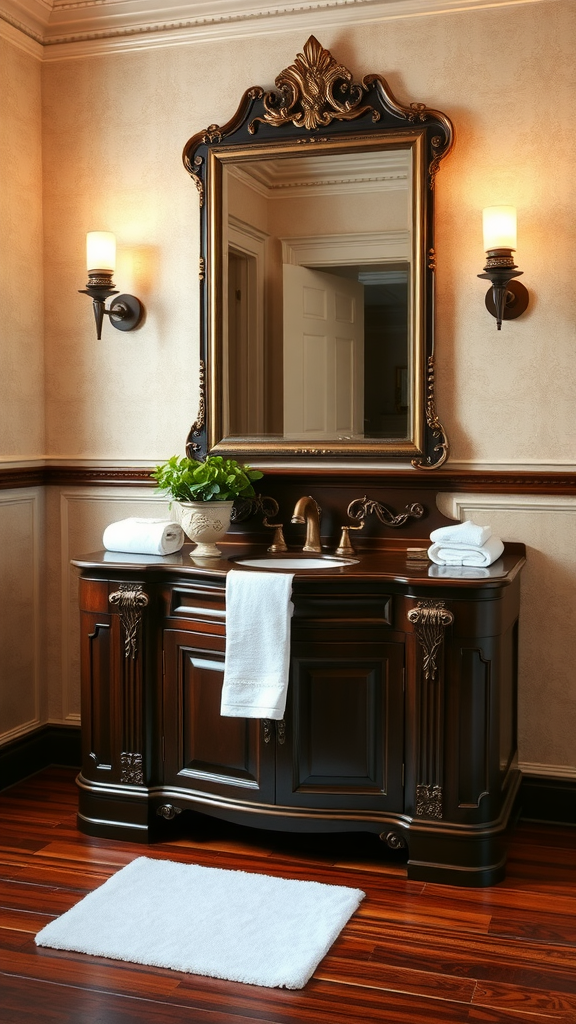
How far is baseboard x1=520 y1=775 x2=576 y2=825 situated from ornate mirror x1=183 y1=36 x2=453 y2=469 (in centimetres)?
105

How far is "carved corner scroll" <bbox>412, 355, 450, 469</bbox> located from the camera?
3133mm

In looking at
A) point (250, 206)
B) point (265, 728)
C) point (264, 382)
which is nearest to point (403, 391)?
point (264, 382)

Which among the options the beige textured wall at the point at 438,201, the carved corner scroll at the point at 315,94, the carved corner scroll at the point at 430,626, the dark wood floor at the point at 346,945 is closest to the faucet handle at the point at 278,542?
the beige textured wall at the point at 438,201

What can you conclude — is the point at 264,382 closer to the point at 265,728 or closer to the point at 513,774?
the point at 265,728

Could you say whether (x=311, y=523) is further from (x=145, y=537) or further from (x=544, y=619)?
(x=544, y=619)

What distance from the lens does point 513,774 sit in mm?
3062

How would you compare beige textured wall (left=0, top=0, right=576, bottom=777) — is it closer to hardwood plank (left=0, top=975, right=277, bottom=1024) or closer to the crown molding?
the crown molding

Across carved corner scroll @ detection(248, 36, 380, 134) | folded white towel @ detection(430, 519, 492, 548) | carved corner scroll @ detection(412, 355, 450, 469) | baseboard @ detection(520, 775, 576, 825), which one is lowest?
baseboard @ detection(520, 775, 576, 825)

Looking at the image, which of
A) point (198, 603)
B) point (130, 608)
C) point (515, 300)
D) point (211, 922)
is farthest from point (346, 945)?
point (515, 300)

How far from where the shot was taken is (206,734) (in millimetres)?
2896

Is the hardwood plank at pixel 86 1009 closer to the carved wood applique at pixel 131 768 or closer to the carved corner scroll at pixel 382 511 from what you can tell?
the carved wood applique at pixel 131 768

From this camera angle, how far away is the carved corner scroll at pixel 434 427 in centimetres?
313

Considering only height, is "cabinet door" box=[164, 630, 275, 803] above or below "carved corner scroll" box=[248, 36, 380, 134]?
below

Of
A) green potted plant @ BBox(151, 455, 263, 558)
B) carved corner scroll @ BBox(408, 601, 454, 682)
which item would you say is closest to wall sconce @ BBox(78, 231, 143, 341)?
green potted plant @ BBox(151, 455, 263, 558)
